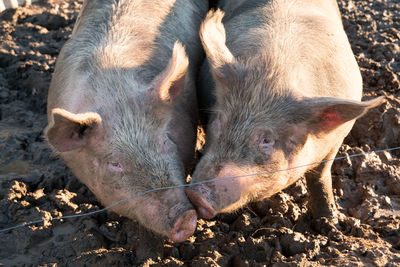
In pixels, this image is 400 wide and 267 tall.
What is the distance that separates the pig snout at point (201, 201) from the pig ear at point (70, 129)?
Answer: 716 mm

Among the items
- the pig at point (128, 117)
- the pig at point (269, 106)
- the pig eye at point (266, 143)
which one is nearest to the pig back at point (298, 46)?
the pig at point (269, 106)

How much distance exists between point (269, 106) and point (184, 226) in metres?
0.90

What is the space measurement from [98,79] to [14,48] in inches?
129

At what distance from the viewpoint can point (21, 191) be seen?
3.91 metres

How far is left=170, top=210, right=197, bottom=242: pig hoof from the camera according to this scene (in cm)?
267

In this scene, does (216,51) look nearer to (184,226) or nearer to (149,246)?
(184,226)

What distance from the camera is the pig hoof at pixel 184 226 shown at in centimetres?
267

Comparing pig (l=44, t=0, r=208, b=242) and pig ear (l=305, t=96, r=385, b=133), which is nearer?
pig ear (l=305, t=96, r=385, b=133)

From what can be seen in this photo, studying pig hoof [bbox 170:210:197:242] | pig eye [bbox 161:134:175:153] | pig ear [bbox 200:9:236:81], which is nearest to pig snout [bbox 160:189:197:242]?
pig hoof [bbox 170:210:197:242]

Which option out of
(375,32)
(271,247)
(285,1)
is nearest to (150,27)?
Answer: (285,1)

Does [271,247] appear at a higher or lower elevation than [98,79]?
lower

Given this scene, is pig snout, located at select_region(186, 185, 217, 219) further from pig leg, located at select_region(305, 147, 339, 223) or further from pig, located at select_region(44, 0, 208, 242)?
pig leg, located at select_region(305, 147, 339, 223)

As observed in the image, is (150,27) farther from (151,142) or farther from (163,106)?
(151,142)

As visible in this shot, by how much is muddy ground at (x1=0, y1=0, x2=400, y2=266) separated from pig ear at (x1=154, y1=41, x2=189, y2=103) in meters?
1.18
